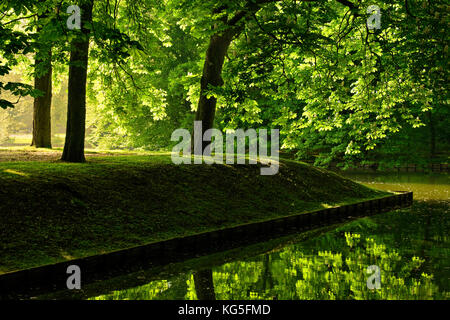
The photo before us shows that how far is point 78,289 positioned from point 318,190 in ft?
38.2

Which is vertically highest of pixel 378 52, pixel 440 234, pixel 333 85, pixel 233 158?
pixel 378 52

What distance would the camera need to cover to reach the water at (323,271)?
6.89 meters

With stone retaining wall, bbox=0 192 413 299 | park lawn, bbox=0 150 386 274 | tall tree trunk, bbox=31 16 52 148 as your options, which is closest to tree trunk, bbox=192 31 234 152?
park lawn, bbox=0 150 386 274

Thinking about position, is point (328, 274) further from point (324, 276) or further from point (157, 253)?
point (157, 253)

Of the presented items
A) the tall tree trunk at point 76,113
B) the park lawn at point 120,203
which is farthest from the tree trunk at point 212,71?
the tall tree trunk at point 76,113

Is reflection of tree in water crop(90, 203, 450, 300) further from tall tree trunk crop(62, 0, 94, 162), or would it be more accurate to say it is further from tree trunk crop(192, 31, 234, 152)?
tree trunk crop(192, 31, 234, 152)

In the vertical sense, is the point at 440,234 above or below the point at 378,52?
below

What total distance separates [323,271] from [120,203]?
4.93 m

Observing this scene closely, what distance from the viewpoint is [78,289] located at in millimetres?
7070

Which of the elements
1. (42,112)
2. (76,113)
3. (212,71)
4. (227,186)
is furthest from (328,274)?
(42,112)

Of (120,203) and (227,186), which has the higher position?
(227,186)

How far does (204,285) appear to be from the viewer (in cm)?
734
